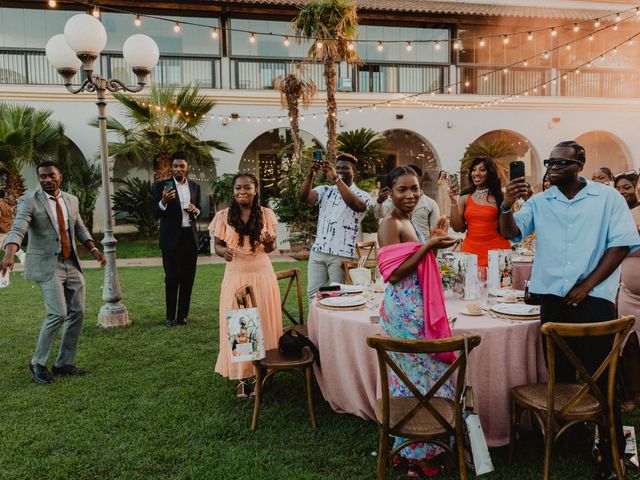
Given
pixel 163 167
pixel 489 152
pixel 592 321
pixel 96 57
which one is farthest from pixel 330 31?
pixel 592 321

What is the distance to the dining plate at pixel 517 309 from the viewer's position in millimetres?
2972

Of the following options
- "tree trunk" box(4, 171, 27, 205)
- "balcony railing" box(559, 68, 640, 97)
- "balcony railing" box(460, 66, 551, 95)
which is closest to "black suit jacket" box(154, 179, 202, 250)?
"tree trunk" box(4, 171, 27, 205)

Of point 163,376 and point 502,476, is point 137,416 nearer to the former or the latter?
point 163,376

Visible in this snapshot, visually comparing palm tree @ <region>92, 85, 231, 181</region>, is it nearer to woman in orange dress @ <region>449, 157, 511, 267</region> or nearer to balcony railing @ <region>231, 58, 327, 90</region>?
balcony railing @ <region>231, 58, 327, 90</region>

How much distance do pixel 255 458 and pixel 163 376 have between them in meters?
1.72

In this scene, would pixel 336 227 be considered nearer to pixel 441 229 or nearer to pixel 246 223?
pixel 246 223

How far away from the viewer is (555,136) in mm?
15242

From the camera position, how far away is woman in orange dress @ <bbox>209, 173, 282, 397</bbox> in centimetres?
397

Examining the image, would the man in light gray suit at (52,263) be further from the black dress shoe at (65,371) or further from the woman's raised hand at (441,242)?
the woman's raised hand at (441,242)

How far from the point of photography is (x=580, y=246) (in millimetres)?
2676

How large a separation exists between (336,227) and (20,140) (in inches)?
391

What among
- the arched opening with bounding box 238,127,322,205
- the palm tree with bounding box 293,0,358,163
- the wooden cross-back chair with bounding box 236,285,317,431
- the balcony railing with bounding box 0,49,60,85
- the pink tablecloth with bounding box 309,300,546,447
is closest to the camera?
Answer: the pink tablecloth with bounding box 309,300,546,447

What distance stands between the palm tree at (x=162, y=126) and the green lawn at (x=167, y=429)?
7070mm

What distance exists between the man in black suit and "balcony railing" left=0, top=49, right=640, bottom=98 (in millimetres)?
7865
